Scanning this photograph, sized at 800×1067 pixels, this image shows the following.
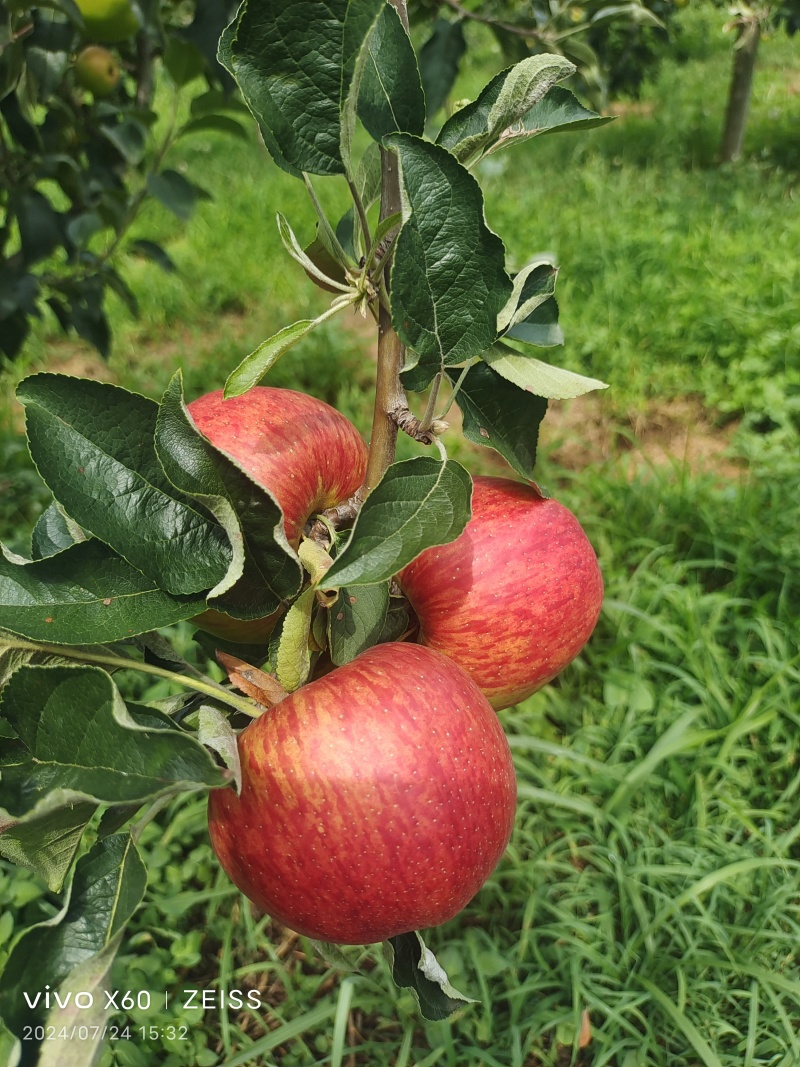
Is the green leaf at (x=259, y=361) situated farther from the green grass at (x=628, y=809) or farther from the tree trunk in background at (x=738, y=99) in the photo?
the tree trunk in background at (x=738, y=99)

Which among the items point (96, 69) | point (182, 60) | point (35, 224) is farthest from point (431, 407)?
point (96, 69)

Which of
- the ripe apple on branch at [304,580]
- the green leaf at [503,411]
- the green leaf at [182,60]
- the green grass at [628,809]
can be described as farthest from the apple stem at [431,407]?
the green leaf at [182,60]

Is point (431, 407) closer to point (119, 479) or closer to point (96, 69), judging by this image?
point (119, 479)

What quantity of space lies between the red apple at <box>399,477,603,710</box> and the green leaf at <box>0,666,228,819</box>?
282 mm

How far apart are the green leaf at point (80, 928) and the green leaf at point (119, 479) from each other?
0.16 meters

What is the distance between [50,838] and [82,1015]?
0.11 meters

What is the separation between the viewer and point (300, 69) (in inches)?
18.5

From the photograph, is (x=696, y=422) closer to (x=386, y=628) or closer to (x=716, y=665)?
(x=716, y=665)

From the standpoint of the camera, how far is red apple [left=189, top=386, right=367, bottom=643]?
639 millimetres

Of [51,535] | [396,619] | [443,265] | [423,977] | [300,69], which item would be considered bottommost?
[423,977]

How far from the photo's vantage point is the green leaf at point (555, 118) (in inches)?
21.8

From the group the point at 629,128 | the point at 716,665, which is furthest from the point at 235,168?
the point at 716,665

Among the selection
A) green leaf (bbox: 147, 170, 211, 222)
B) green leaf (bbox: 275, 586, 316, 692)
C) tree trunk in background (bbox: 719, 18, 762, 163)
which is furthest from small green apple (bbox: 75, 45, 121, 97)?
tree trunk in background (bbox: 719, 18, 762, 163)

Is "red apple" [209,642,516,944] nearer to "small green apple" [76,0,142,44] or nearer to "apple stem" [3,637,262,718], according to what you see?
"apple stem" [3,637,262,718]
